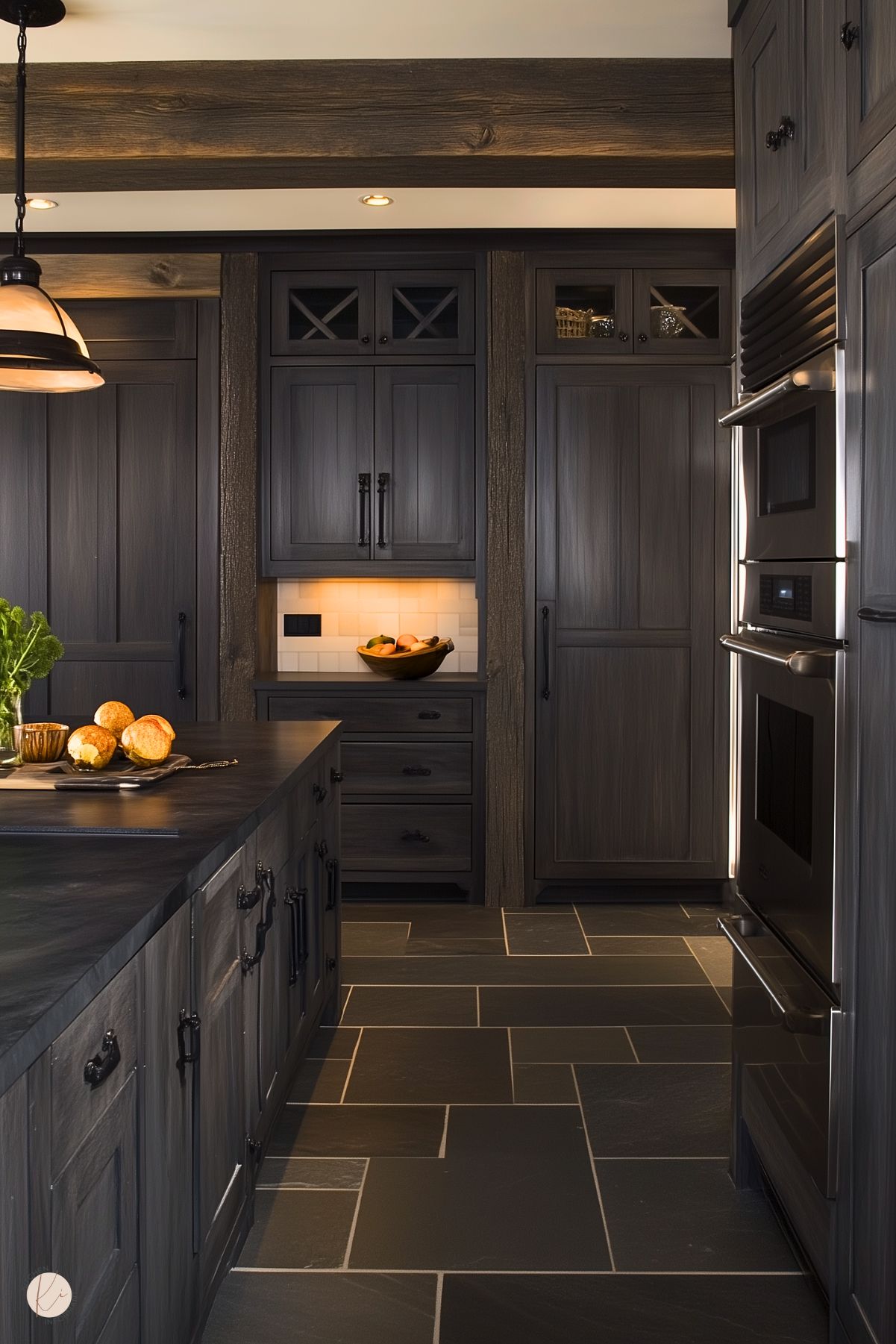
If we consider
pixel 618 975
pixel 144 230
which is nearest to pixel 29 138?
pixel 144 230

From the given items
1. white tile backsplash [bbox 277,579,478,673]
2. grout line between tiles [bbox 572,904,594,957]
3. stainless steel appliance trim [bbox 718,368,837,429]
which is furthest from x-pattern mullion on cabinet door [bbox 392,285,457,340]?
stainless steel appliance trim [bbox 718,368,837,429]

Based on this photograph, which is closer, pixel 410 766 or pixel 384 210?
pixel 384 210

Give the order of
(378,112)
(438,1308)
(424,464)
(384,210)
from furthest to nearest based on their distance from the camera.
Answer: (424,464)
(384,210)
(378,112)
(438,1308)

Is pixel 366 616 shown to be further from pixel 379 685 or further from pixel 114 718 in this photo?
pixel 114 718

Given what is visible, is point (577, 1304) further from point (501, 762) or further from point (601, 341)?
point (601, 341)

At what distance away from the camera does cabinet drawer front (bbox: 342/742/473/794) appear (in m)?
5.21

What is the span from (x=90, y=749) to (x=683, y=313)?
334 cm

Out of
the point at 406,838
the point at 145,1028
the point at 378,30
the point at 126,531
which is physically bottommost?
the point at 406,838

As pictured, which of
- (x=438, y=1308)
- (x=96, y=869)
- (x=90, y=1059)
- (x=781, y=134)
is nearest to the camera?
(x=90, y=1059)

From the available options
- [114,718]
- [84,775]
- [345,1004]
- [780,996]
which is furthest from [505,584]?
[780,996]

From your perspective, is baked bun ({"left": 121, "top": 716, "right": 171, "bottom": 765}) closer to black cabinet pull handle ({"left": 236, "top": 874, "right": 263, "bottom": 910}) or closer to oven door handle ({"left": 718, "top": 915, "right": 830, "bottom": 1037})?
black cabinet pull handle ({"left": 236, "top": 874, "right": 263, "bottom": 910})

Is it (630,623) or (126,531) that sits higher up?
(126,531)

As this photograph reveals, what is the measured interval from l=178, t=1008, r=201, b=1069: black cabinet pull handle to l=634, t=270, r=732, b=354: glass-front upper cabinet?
3.85m

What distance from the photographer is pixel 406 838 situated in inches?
205
